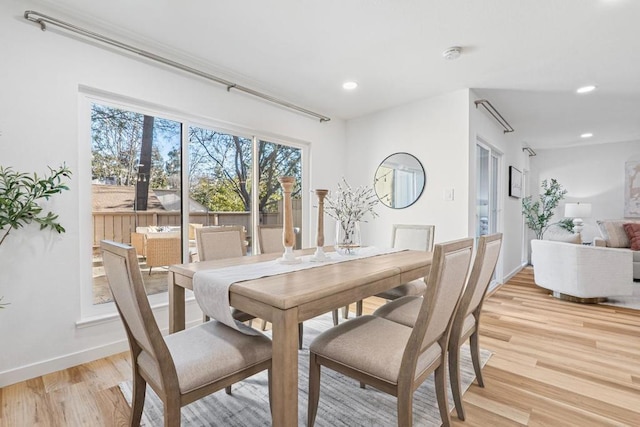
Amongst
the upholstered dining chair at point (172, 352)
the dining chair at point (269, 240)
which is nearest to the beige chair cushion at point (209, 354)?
the upholstered dining chair at point (172, 352)

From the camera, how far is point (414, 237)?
9.62 ft

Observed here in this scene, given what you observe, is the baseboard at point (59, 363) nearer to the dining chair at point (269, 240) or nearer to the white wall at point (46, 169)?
the white wall at point (46, 169)

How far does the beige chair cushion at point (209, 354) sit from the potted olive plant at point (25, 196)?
1261 mm

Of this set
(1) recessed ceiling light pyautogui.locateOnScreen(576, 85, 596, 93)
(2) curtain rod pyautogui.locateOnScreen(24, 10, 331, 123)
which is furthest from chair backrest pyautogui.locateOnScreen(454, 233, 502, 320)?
(1) recessed ceiling light pyautogui.locateOnScreen(576, 85, 596, 93)

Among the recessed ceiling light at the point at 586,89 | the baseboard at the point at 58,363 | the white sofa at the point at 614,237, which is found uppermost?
the recessed ceiling light at the point at 586,89

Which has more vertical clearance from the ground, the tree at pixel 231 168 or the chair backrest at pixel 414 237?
the tree at pixel 231 168

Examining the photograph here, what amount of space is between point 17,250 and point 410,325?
7.92ft

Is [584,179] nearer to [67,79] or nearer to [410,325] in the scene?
[410,325]

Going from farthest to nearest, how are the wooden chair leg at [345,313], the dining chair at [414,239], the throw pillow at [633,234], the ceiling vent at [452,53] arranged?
1. the throw pillow at [633,234]
2. the wooden chair leg at [345,313]
3. the dining chair at [414,239]
4. the ceiling vent at [452,53]

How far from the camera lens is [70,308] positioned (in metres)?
2.16

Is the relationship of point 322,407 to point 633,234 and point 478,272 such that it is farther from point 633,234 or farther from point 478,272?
point 633,234

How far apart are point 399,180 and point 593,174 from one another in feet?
16.0

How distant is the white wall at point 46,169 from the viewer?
6.29 ft

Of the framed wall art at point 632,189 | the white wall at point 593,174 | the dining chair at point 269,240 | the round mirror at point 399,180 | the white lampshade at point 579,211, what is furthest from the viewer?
the white wall at point 593,174
